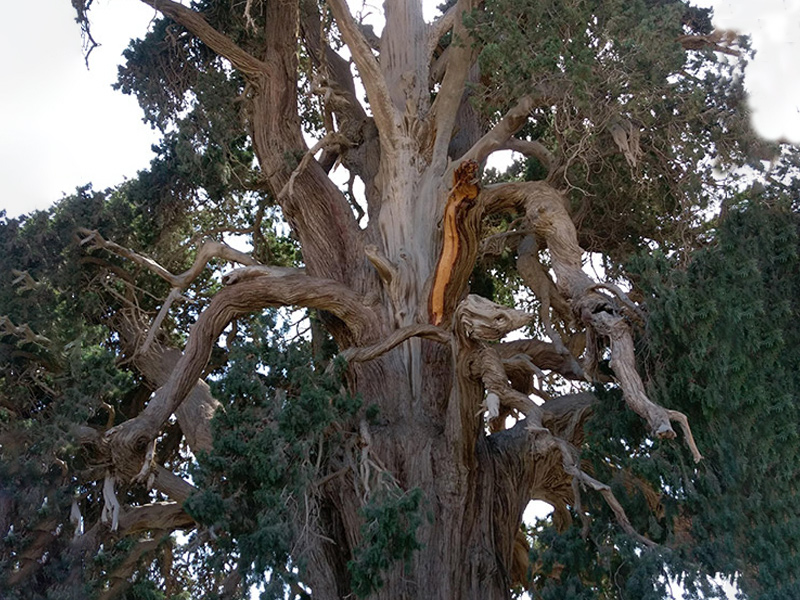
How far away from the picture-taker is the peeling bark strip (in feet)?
26.3

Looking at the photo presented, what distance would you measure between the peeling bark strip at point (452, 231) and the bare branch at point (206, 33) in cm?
379

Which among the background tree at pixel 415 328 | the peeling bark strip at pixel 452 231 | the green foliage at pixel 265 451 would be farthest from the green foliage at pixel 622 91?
the green foliage at pixel 265 451

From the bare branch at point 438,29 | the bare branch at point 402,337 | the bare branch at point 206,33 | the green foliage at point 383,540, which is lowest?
the green foliage at point 383,540

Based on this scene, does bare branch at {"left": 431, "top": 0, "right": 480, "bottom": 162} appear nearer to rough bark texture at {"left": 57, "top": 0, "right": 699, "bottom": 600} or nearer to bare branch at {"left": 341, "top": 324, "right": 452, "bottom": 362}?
rough bark texture at {"left": 57, "top": 0, "right": 699, "bottom": 600}

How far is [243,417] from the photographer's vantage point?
323 inches

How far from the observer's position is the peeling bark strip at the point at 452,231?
316 inches

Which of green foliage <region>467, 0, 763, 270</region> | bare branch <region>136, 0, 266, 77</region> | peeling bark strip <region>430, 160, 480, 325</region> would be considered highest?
bare branch <region>136, 0, 266, 77</region>

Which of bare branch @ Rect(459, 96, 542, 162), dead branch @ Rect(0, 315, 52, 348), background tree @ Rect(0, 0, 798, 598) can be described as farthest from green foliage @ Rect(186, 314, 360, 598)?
dead branch @ Rect(0, 315, 52, 348)

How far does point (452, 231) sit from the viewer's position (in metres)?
8.55

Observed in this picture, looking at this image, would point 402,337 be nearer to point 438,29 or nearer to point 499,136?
point 499,136

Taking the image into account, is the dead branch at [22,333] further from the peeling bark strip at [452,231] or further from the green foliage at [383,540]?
the green foliage at [383,540]

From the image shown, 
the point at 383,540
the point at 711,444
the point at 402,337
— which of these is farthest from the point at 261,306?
the point at 711,444

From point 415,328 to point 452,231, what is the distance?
0.91m

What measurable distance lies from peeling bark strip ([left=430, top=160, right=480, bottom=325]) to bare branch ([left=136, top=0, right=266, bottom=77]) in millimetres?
3790
